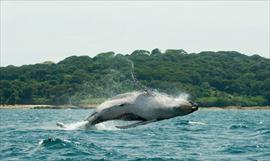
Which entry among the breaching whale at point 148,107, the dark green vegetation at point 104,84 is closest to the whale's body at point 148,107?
the breaching whale at point 148,107

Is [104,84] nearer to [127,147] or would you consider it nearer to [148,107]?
[127,147]

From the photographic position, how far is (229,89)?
185625 mm

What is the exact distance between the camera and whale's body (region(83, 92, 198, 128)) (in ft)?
60.0

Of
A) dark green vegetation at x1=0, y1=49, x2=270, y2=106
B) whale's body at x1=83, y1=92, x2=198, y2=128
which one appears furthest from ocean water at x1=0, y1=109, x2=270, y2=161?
dark green vegetation at x1=0, y1=49, x2=270, y2=106

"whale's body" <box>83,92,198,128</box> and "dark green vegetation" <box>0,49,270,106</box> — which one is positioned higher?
"dark green vegetation" <box>0,49,270,106</box>

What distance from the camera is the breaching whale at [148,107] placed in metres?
18.2

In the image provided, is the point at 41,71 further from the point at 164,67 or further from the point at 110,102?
the point at 110,102

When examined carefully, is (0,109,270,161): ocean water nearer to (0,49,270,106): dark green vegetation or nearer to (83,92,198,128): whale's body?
(83,92,198,128): whale's body

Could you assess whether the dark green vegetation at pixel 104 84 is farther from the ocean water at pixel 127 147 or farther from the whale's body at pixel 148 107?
the whale's body at pixel 148 107

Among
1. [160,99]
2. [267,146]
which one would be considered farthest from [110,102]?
[267,146]

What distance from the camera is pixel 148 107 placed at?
60.7 ft

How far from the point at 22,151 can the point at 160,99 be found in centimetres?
925

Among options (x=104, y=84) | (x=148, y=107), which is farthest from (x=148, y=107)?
(x=104, y=84)

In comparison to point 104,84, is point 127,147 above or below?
below
